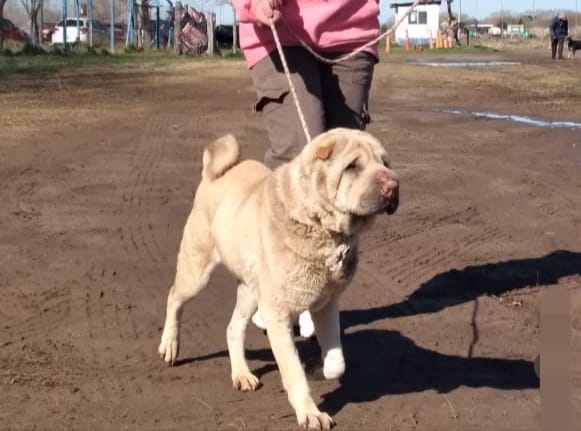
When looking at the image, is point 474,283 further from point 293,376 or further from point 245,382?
point 293,376

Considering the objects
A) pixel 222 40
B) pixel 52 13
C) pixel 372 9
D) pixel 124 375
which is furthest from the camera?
pixel 52 13

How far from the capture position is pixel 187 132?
15.8 metres

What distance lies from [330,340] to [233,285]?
7.61 ft

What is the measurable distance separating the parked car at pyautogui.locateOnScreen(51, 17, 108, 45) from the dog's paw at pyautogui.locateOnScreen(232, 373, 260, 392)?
45.8 meters

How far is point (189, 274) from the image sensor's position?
595 centimetres

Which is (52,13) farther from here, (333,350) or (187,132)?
(333,350)

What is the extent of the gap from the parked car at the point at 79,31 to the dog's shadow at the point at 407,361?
4429cm

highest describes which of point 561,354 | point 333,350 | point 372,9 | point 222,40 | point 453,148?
point 372,9

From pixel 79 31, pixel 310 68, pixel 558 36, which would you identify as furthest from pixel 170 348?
pixel 558 36

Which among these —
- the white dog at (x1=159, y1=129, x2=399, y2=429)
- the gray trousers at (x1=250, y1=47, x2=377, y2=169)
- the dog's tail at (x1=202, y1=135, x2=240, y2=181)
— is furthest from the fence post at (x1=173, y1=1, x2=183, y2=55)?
the white dog at (x1=159, y1=129, x2=399, y2=429)

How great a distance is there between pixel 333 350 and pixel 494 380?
3.30 feet

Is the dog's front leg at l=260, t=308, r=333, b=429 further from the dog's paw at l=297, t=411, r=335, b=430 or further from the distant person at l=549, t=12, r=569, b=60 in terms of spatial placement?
the distant person at l=549, t=12, r=569, b=60

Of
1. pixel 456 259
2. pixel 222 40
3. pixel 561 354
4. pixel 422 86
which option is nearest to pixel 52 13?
pixel 222 40

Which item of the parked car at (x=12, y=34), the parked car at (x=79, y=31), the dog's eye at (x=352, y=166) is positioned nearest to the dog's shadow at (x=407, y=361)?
the dog's eye at (x=352, y=166)
